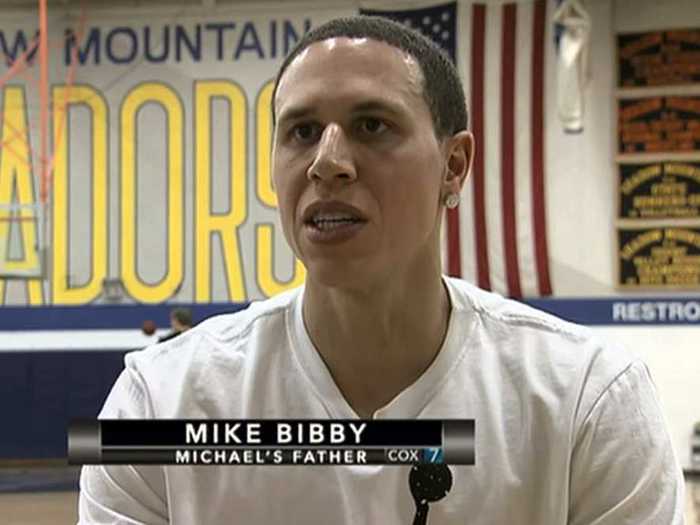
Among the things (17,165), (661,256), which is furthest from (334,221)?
(17,165)

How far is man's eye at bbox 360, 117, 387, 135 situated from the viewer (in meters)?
1.14

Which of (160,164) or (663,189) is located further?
(160,164)

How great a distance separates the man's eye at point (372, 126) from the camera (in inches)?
44.9

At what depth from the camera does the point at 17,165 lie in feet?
32.4

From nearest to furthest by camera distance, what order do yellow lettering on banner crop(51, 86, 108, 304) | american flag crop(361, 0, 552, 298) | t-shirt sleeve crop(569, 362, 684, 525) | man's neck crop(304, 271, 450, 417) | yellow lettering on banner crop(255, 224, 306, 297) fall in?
t-shirt sleeve crop(569, 362, 684, 525), man's neck crop(304, 271, 450, 417), american flag crop(361, 0, 552, 298), yellow lettering on banner crop(255, 224, 306, 297), yellow lettering on banner crop(51, 86, 108, 304)

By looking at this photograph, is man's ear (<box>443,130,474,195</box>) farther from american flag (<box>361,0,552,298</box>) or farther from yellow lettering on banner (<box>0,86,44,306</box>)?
yellow lettering on banner (<box>0,86,44,306</box>)

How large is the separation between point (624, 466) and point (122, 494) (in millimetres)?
567

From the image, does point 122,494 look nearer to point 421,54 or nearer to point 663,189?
point 421,54

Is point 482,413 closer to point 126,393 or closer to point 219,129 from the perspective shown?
point 126,393

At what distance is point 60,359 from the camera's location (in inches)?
381

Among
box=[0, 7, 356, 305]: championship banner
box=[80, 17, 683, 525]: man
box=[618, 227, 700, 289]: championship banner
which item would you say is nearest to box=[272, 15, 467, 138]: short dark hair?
box=[80, 17, 683, 525]: man

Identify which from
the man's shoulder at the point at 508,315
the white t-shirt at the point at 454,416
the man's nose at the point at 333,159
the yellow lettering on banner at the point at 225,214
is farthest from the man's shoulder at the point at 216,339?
the yellow lettering on banner at the point at 225,214

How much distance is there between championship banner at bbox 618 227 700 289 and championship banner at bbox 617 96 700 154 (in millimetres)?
705

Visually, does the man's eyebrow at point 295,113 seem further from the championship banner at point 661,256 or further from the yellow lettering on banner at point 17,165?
the yellow lettering on banner at point 17,165
